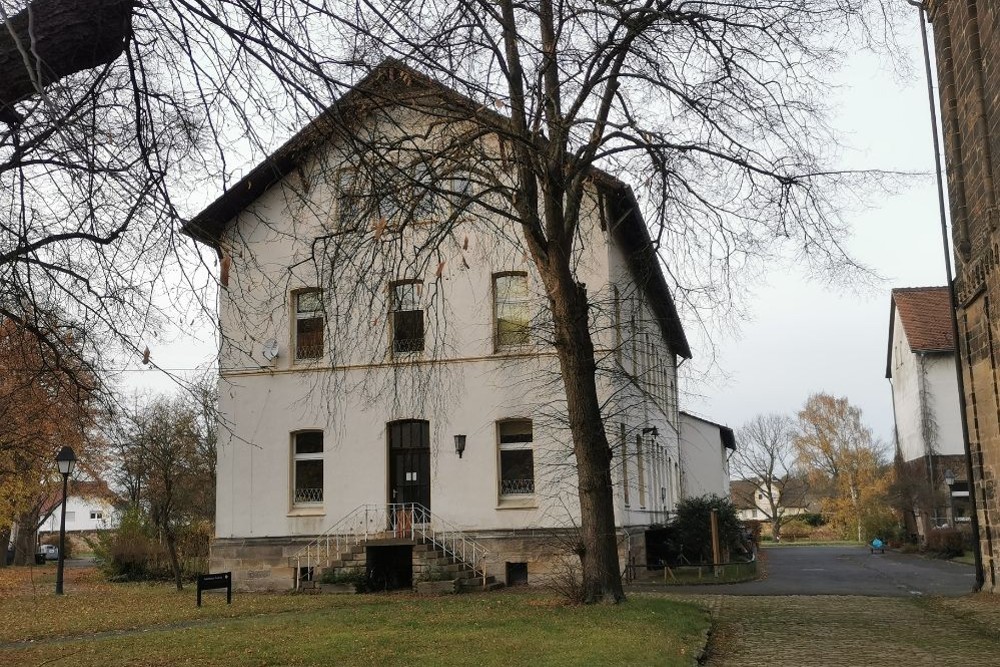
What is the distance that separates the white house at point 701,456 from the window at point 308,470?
2055cm

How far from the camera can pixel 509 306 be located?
23.4 m

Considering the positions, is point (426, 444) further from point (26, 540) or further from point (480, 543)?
point (26, 540)

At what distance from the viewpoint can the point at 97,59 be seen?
5.66 metres

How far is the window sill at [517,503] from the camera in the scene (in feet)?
73.9

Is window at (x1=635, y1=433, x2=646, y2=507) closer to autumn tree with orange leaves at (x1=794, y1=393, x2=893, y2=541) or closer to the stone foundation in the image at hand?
the stone foundation

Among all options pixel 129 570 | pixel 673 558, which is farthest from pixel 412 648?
pixel 129 570

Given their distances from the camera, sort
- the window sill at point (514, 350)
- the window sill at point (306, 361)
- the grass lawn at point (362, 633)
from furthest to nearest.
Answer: the window sill at point (306, 361) < the window sill at point (514, 350) < the grass lawn at point (362, 633)

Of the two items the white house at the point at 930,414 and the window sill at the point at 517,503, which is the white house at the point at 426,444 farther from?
the white house at the point at 930,414

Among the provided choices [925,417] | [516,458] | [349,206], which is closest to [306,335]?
[516,458]

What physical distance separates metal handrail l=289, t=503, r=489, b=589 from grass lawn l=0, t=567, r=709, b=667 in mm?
3205

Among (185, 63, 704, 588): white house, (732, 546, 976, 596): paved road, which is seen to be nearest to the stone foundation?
(185, 63, 704, 588): white house

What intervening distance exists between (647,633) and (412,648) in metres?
2.80

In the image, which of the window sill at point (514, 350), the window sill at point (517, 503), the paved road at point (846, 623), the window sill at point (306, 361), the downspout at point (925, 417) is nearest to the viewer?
the paved road at point (846, 623)

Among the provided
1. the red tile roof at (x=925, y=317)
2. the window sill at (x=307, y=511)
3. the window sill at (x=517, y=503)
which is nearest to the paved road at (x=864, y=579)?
the window sill at (x=517, y=503)
